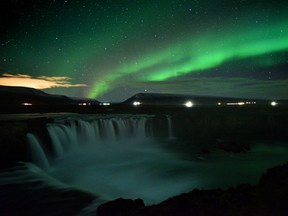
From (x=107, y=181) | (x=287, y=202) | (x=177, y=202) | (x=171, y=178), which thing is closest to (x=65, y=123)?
(x=107, y=181)

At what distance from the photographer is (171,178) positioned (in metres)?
18.1

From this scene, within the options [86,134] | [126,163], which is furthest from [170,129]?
[126,163]

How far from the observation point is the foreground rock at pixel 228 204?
6.57 metres

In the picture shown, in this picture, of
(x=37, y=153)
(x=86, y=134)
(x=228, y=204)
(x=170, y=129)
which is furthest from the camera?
(x=170, y=129)

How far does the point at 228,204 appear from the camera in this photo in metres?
6.89

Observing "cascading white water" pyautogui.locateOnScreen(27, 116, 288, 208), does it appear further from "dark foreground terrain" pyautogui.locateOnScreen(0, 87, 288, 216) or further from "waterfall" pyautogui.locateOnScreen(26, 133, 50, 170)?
"dark foreground terrain" pyautogui.locateOnScreen(0, 87, 288, 216)

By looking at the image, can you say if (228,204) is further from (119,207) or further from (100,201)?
(100,201)

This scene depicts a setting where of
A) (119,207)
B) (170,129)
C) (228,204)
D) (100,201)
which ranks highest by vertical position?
(170,129)

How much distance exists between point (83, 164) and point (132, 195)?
8.15 metres

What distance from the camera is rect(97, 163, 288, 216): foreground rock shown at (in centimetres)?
657

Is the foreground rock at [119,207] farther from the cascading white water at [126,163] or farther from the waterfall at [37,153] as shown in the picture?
the waterfall at [37,153]

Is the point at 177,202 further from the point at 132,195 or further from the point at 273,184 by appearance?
the point at 132,195

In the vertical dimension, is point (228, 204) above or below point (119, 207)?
above

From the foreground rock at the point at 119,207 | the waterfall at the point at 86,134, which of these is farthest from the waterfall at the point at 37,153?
the foreground rock at the point at 119,207
